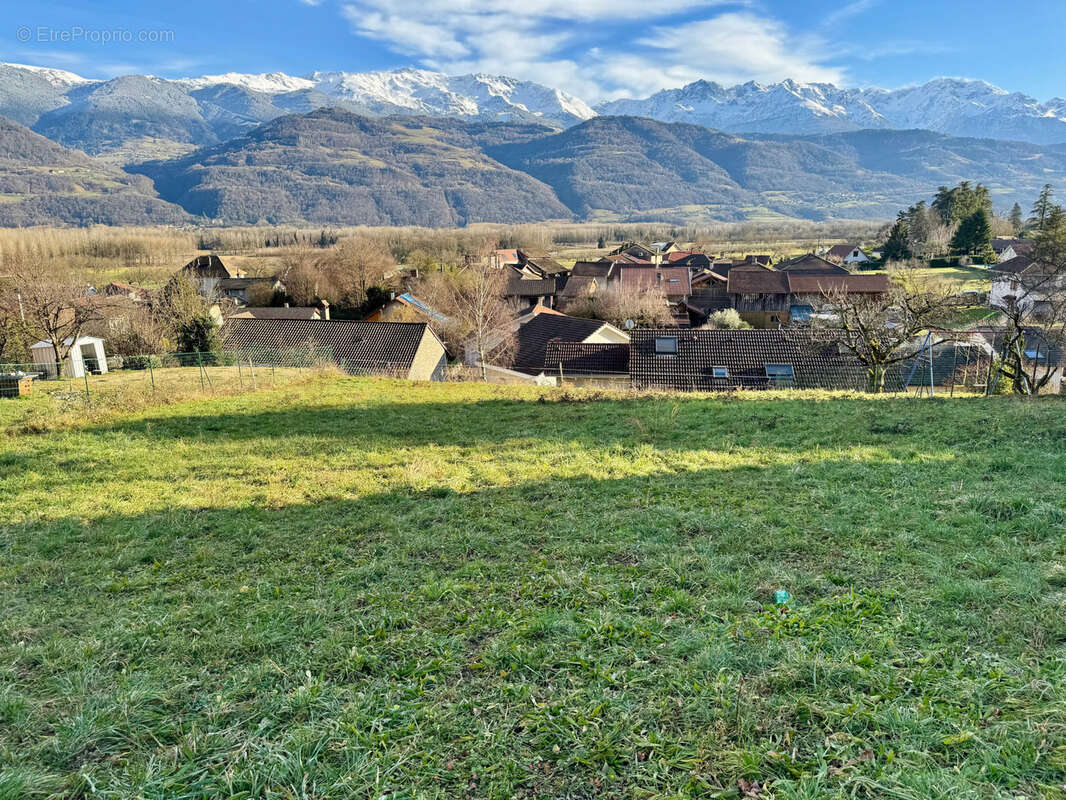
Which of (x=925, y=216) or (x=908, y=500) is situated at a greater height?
(x=925, y=216)

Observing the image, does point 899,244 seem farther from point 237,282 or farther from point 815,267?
point 237,282

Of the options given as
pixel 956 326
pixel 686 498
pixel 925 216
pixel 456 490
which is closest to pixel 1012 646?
pixel 686 498

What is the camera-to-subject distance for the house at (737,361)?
24.6m

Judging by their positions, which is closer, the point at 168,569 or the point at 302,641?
the point at 302,641

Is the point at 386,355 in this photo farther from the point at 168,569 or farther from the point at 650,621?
the point at 650,621

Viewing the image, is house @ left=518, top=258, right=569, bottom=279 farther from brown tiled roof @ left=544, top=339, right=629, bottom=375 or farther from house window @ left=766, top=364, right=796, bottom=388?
house window @ left=766, top=364, right=796, bottom=388

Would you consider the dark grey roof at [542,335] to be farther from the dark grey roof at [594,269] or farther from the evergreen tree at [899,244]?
the evergreen tree at [899,244]

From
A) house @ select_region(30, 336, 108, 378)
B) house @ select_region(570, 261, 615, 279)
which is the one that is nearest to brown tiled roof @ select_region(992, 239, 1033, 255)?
house @ select_region(570, 261, 615, 279)

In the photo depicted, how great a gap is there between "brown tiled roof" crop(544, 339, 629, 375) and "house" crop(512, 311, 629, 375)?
187cm

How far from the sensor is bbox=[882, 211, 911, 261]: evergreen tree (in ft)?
218

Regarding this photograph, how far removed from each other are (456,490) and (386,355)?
23320 mm

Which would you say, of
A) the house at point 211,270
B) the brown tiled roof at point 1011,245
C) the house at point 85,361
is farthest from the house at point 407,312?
the brown tiled roof at point 1011,245

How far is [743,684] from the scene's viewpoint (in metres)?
3.38

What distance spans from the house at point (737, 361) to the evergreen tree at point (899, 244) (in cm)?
5159
